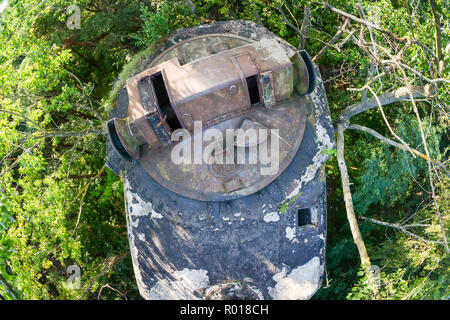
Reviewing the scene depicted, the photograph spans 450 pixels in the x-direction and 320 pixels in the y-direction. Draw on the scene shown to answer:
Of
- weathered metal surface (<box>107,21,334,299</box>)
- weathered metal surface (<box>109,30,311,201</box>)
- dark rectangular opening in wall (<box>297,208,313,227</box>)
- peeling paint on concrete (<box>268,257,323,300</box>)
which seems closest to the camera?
weathered metal surface (<box>109,30,311,201</box>)

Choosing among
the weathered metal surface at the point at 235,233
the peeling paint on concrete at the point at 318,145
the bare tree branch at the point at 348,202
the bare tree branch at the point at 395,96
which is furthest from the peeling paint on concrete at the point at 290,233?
the bare tree branch at the point at 395,96

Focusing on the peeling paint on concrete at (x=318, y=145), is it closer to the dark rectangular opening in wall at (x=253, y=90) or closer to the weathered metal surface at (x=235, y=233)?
the weathered metal surface at (x=235, y=233)

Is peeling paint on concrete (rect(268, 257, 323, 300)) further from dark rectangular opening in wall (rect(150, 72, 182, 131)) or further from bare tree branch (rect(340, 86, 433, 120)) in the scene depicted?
dark rectangular opening in wall (rect(150, 72, 182, 131))

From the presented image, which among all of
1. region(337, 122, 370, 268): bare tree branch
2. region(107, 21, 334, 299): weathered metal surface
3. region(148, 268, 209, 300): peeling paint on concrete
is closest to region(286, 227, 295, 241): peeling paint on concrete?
region(107, 21, 334, 299): weathered metal surface

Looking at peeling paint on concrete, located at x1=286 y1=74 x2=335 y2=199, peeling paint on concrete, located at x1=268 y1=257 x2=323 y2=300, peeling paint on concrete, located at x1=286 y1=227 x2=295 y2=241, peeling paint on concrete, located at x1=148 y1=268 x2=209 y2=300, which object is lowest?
peeling paint on concrete, located at x1=268 y1=257 x2=323 y2=300

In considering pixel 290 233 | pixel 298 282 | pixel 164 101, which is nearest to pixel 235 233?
pixel 290 233

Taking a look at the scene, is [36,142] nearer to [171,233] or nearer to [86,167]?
[86,167]

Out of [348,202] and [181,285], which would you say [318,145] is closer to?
[348,202]
